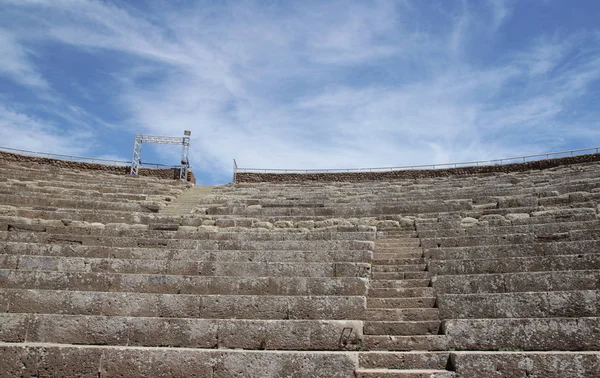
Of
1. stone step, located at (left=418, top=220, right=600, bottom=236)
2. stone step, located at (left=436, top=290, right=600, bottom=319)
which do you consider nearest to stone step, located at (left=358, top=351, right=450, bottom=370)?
stone step, located at (left=436, top=290, right=600, bottom=319)

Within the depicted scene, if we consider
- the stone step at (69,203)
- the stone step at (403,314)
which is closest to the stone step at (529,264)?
the stone step at (403,314)

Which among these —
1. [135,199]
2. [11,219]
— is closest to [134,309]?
[11,219]

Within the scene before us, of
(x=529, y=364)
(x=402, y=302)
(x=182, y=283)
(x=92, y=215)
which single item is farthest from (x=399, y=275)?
(x=92, y=215)

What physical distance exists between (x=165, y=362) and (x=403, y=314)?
9.25ft

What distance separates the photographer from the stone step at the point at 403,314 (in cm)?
586

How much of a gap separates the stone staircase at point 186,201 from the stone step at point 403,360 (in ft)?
26.6

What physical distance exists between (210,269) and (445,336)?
143 inches

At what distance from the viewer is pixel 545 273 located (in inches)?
243

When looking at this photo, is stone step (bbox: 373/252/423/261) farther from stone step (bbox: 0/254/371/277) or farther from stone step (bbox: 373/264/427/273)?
stone step (bbox: 0/254/371/277)

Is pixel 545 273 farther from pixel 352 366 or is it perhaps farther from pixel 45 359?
pixel 45 359

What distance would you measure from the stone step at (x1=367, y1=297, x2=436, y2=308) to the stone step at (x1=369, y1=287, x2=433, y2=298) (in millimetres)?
200

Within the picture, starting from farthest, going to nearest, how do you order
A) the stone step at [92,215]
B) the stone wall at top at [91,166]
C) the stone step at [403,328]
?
the stone wall at top at [91,166] → the stone step at [92,215] → the stone step at [403,328]

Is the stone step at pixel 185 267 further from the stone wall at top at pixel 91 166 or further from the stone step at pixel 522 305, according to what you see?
the stone wall at top at pixel 91 166

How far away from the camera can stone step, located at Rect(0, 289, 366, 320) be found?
5898mm
